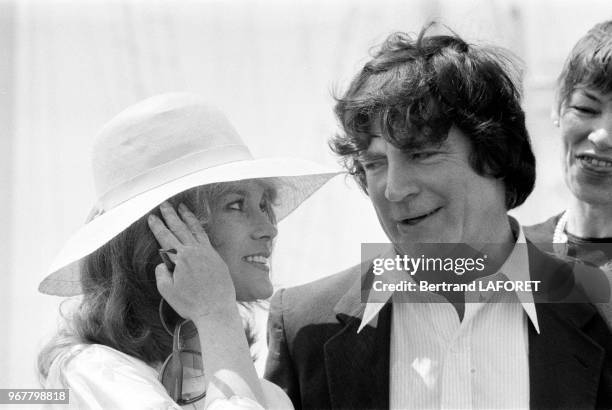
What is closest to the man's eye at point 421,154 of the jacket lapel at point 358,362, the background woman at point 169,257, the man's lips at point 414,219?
the man's lips at point 414,219

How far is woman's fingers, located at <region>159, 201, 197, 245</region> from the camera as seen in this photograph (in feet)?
5.59

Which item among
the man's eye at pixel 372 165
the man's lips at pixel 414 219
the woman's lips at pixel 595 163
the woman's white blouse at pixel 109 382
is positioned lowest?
the woman's white blouse at pixel 109 382

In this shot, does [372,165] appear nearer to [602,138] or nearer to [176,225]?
[176,225]

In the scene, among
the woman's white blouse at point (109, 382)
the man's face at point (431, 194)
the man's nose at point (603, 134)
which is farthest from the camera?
the man's nose at point (603, 134)

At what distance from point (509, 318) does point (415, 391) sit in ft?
0.90

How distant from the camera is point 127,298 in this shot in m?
1.76

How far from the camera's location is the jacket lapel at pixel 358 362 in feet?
6.04

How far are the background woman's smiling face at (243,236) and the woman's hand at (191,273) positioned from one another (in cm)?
7

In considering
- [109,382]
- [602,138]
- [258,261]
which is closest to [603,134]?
[602,138]

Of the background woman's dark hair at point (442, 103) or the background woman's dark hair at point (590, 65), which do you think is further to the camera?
the background woman's dark hair at point (590, 65)

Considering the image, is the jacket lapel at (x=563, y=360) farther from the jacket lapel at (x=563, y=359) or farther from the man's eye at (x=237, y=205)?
the man's eye at (x=237, y=205)

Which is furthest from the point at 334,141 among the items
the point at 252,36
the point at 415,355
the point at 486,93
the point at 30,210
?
the point at 30,210

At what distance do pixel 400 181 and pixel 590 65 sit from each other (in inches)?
29.4

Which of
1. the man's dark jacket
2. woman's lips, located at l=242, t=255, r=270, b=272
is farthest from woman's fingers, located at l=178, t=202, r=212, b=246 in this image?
the man's dark jacket
